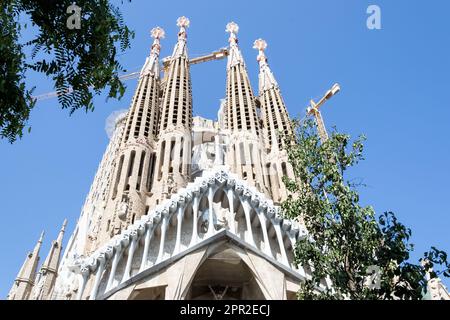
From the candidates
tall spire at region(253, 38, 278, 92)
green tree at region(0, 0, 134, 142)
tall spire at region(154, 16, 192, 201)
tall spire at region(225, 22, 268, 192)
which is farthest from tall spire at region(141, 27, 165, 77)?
green tree at region(0, 0, 134, 142)

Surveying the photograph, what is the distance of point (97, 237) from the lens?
70.3 ft

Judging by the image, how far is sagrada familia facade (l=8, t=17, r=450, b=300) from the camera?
16781 mm

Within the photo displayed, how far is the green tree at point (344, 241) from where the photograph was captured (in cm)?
793

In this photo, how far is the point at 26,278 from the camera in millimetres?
26672

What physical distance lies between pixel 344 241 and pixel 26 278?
24.3 metres

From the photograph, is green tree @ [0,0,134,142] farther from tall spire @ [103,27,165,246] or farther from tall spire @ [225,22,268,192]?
tall spire @ [225,22,268,192]

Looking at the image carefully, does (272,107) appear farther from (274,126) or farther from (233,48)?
(233,48)

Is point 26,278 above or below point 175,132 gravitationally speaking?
below

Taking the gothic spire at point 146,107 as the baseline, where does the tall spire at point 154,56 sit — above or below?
above

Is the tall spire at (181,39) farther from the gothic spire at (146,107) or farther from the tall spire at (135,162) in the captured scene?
the tall spire at (135,162)

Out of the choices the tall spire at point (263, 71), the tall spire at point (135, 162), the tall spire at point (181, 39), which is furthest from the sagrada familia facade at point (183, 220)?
the tall spire at point (181, 39)

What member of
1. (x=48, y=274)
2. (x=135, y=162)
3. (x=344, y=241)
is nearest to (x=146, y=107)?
(x=135, y=162)

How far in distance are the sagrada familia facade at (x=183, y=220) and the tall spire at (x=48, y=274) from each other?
3.5 inches

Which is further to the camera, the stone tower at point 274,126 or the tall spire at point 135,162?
the stone tower at point 274,126
